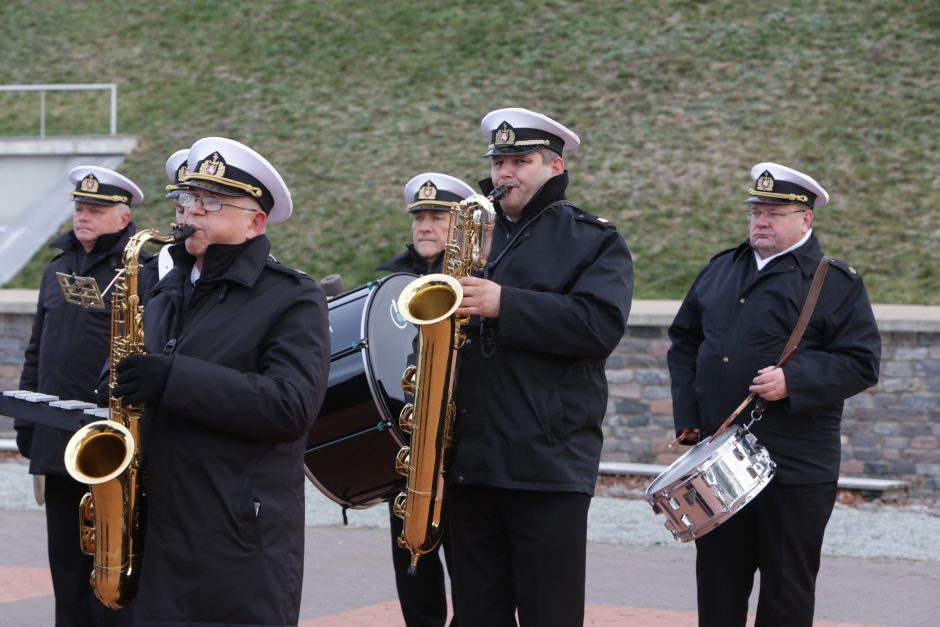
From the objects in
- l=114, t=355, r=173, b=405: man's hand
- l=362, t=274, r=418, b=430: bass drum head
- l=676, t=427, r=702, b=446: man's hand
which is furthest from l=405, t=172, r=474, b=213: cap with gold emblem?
l=114, t=355, r=173, b=405: man's hand

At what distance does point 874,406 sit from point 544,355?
22.3ft

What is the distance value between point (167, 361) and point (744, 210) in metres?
13.6

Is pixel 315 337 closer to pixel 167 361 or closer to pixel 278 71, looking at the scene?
pixel 167 361

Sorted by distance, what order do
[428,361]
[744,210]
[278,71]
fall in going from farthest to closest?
[278,71] < [744,210] < [428,361]

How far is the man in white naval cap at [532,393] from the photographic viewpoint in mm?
4574

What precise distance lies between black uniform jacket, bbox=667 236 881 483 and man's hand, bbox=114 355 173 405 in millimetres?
2506

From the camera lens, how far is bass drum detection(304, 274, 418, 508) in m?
5.46

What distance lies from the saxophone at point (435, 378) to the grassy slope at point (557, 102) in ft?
35.2

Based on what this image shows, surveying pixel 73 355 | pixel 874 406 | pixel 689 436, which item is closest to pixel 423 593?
pixel 689 436

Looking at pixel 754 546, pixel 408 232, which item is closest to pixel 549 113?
pixel 408 232

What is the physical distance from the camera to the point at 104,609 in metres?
5.76

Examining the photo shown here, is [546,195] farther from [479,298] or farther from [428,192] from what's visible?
[428,192]

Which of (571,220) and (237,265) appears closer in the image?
(237,265)

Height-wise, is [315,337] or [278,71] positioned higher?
[278,71]
